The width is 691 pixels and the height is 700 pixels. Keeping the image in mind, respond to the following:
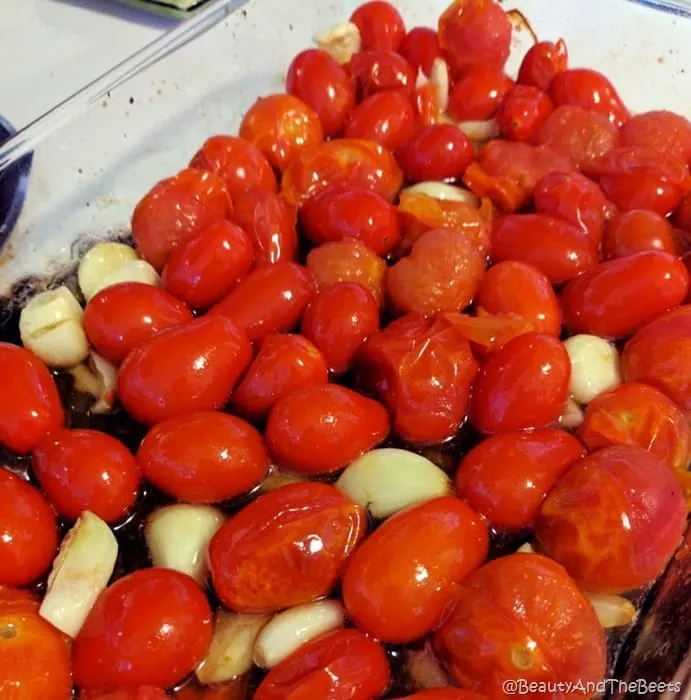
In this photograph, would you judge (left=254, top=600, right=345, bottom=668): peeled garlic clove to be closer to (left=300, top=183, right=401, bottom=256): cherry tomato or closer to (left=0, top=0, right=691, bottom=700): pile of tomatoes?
(left=0, top=0, right=691, bottom=700): pile of tomatoes

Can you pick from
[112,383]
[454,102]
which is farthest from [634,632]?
[454,102]

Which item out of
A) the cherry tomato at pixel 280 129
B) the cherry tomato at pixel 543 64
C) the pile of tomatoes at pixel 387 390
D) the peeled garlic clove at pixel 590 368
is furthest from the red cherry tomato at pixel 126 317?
the cherry tomato at pixel 543 64

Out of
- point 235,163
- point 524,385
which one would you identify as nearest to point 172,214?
point 235,163

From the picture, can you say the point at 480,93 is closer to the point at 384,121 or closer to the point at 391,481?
the point at 384,121

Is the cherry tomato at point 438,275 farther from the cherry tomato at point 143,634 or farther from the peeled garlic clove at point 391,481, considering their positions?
the cherry tomato at point 143,634

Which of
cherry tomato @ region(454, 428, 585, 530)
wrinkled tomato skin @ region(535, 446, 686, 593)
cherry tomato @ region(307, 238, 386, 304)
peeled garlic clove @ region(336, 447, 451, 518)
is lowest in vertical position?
wrinkled tomato skin @ region(535, 446, 686, 593)

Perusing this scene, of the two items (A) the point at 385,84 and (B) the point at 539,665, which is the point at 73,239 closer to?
(A) the point at 385,84

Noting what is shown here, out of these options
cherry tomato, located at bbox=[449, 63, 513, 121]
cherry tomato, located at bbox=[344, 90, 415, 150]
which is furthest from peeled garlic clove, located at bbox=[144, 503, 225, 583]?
cherry tomato, located at bbox=[449, 63, 513, 121]
